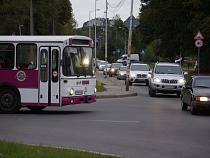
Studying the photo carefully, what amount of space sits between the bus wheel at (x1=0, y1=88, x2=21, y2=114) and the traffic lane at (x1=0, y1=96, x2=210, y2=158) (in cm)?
33

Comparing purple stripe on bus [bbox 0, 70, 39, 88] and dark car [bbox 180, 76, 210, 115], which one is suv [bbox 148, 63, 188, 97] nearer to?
dark car [bbox 180, 76, 210, 115]

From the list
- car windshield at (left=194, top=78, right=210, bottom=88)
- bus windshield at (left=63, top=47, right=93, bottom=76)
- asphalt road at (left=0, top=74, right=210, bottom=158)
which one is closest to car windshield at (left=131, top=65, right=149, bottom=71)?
asphalt road at (left=0, top=74, right=210, bottom=158)

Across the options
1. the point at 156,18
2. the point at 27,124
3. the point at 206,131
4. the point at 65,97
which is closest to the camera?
the point at 206,131

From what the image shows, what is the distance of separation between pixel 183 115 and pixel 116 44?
90058 millimetres

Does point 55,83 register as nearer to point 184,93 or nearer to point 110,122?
point 110,122

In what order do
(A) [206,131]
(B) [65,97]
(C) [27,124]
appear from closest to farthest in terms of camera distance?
(A) [206,131] → (C) [27,124] → (B) [65,97]

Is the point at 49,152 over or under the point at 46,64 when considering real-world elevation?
under

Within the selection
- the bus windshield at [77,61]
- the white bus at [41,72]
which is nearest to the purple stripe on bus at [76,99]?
the white bus at [41,72]

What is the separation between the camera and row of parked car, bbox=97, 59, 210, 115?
1908 cm

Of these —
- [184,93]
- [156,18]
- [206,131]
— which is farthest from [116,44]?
[206,131]

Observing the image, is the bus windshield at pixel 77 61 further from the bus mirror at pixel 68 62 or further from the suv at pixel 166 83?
the suv at pixel 166 83

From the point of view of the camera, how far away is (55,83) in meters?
18.8

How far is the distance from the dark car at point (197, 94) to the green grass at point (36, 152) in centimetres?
978

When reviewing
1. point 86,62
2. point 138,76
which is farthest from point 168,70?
point 86,62
